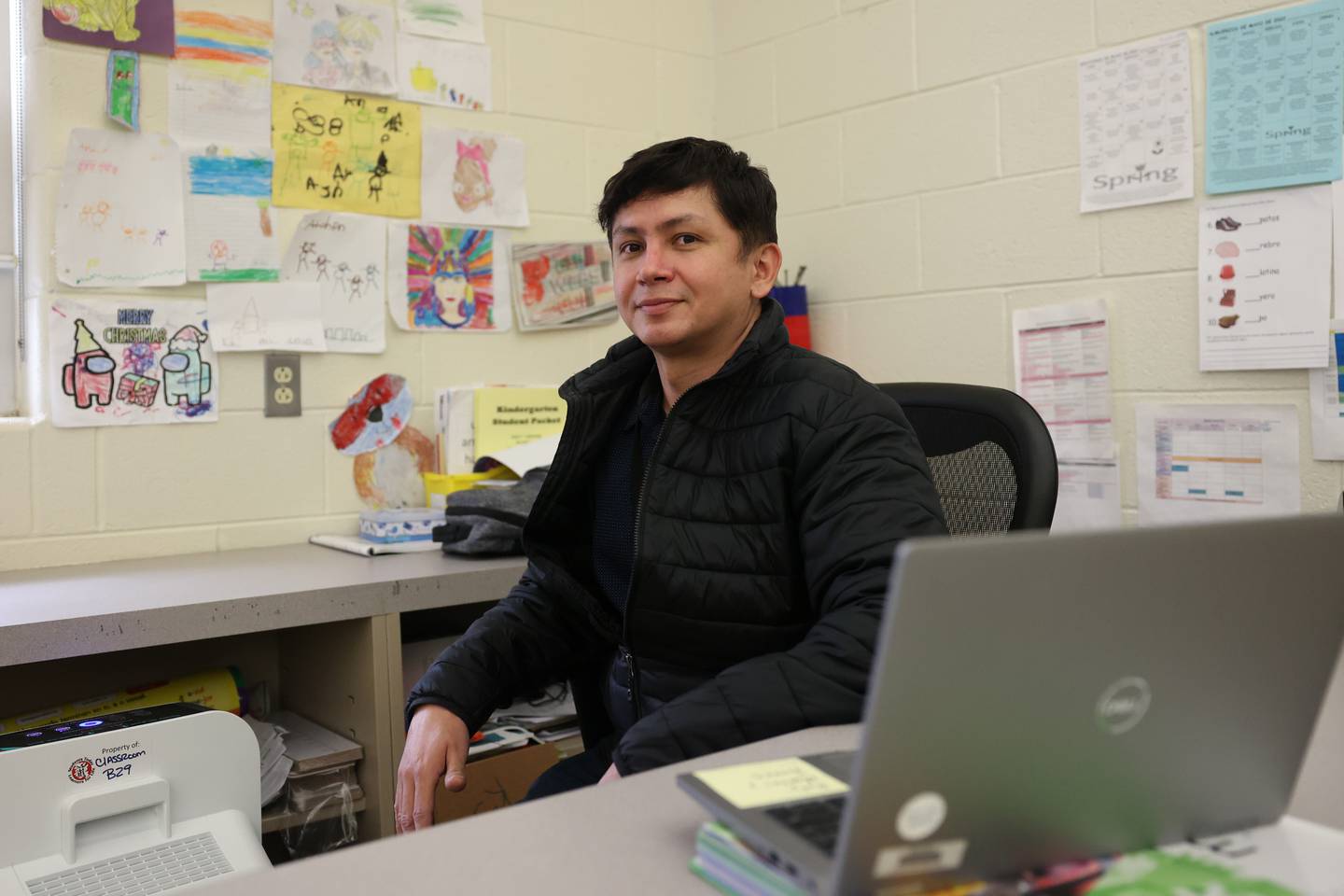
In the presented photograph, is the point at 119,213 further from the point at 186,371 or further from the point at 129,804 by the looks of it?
the point at 129,804

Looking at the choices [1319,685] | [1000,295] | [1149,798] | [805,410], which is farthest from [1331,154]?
[1149,798]

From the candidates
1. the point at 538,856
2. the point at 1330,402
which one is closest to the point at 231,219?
the point at 538,856

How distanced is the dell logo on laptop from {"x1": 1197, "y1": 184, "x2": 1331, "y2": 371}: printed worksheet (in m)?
1.52

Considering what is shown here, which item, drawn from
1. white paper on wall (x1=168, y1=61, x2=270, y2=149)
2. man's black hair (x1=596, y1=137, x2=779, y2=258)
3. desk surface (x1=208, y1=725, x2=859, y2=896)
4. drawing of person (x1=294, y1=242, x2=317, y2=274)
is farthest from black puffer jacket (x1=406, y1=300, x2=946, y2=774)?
white paper on wall (x1=168, y1=61, x2=270, y2=149)

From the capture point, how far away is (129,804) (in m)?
1.41

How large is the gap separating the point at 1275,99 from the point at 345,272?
1.83 metres

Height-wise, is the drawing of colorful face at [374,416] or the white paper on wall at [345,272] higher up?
the white paper on wall at [345,272]

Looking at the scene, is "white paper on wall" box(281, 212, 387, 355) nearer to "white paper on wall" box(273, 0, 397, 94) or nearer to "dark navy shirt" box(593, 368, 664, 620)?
"white paper on wall" box(273, 0, 397, 94)

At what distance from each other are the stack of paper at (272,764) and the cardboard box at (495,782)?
0.84ft

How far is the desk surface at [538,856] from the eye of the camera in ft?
2.34

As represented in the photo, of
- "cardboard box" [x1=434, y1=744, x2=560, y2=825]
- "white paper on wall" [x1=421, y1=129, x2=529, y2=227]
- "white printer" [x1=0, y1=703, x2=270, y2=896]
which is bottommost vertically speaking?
"cardboard box" [x1=434, y1=744, x2=560, y2=825]

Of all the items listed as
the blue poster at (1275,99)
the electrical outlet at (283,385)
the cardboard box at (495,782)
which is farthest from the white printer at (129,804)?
the blue poster at (1275,99)

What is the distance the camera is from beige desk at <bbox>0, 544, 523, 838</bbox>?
5.36 feet

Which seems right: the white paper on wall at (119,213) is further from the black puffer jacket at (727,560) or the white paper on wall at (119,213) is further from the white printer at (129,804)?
the black puffer jacket at (727,560)
